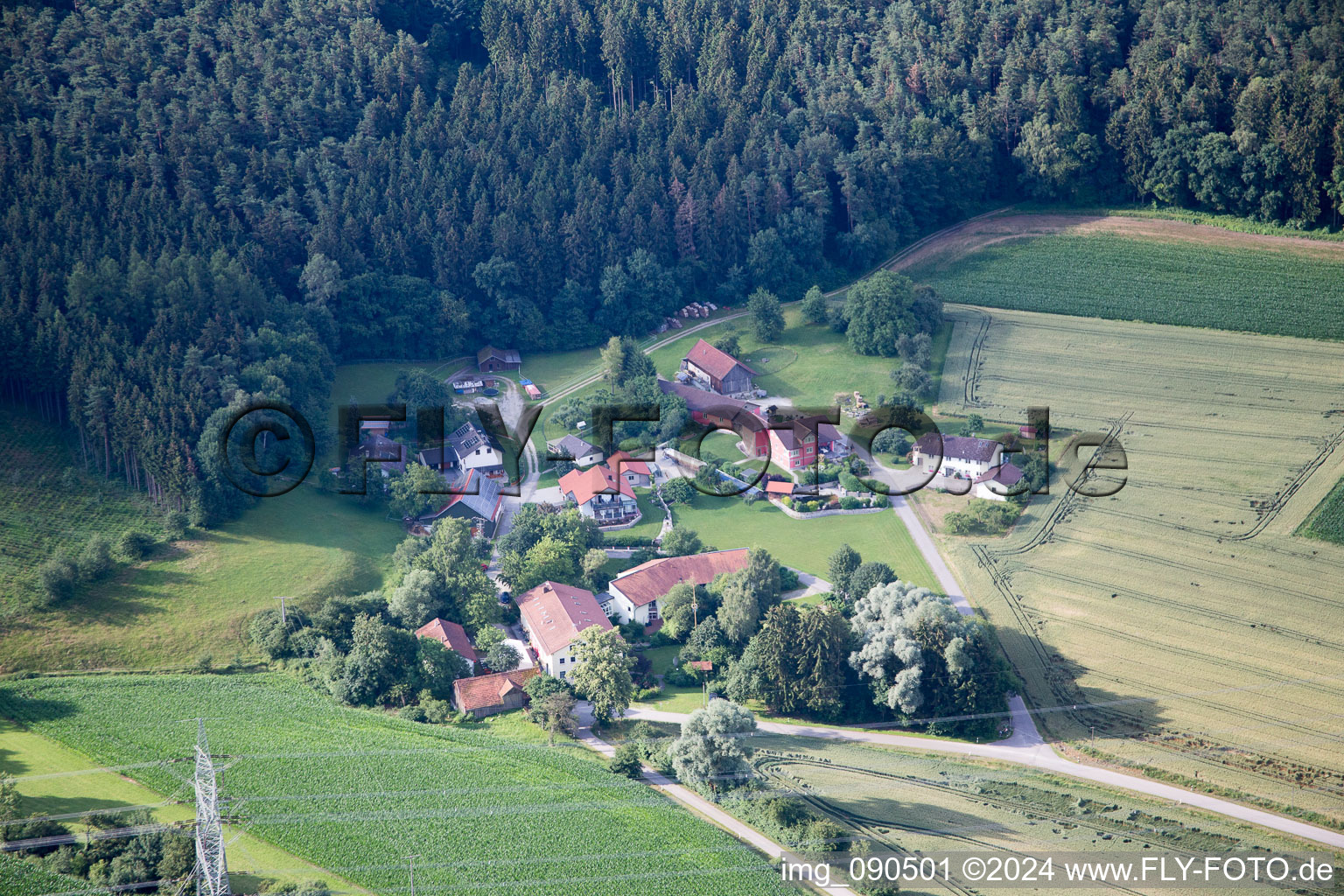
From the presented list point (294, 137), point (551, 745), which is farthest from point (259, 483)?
point (294, 137)

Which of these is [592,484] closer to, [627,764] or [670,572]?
[670,572]

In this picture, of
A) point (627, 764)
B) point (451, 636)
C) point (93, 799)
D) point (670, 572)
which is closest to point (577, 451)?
point (670, 572)

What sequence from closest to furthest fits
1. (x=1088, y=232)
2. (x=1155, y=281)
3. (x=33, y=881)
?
(x=33, y=881)
(x=1155, y=281)
(x=1088, y=232)

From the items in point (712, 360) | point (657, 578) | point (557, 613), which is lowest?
point (557, 613)

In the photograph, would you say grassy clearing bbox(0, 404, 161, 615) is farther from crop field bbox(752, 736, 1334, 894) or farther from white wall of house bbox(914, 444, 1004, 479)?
white wall of house bbox(914, 444, 1004, 479)

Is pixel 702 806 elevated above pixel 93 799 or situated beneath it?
situated beneath

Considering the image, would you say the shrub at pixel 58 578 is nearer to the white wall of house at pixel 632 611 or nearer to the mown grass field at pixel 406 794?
the mown grass field at pixel 406 794

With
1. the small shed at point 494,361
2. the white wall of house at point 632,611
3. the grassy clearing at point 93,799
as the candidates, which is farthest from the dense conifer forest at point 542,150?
the grassy clearing at point 93,799

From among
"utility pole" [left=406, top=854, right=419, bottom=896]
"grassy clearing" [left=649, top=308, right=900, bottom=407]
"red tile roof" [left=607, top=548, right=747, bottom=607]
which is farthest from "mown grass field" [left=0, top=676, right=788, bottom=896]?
→ "grassy clearing" [left=649, top=308, right=900, bottom=407]
